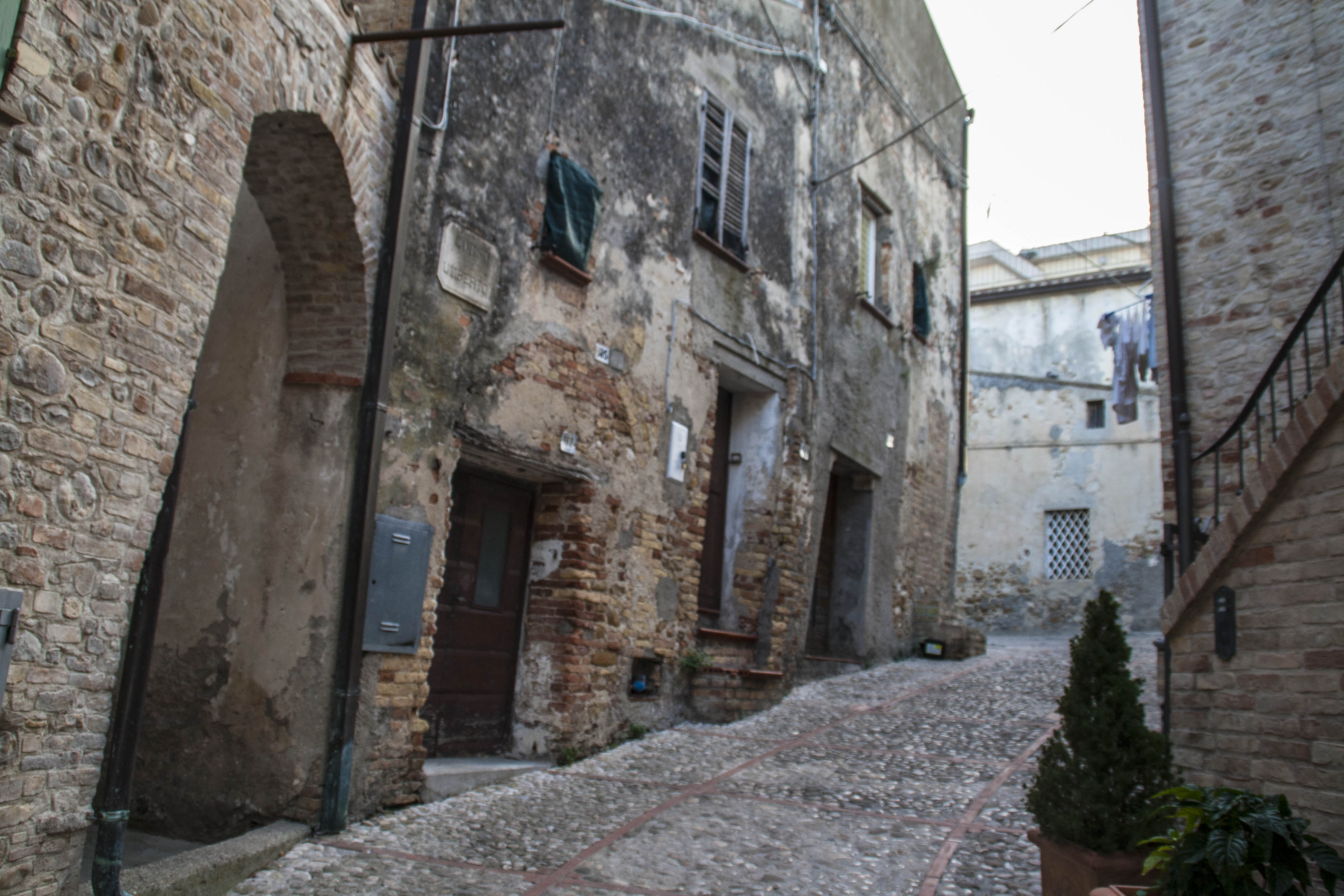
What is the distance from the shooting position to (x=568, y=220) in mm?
6438

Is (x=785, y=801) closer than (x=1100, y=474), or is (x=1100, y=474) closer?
(x=785, y=801)

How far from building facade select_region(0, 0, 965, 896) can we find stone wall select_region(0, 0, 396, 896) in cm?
1

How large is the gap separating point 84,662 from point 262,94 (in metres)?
2.36

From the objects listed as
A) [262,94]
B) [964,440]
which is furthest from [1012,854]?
[964,440]

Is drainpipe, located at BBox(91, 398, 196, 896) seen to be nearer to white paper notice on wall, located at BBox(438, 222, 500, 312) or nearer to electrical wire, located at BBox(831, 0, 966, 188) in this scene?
white paper notice on wall, located at BBox(438, 222, 500, 312)

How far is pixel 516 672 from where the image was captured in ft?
21.6

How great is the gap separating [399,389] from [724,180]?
426cm

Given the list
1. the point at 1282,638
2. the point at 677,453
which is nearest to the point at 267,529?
the point at 677,453

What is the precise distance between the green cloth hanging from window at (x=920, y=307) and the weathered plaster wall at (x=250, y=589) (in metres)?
8.74

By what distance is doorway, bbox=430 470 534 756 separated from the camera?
6039mm

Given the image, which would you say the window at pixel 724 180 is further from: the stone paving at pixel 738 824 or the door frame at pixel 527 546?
the stone paving at pixel 738 824

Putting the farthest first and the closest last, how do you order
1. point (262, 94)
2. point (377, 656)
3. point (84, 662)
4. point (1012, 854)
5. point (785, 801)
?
point (785, 801) < point (377, 656) < point (1012, 854) < point (262, 94) < point (84, 662)

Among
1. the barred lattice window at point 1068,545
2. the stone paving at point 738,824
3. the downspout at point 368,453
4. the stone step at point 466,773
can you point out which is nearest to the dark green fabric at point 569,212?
the downspout at point 368,453

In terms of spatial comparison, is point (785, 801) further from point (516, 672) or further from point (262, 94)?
point (262, 94)
